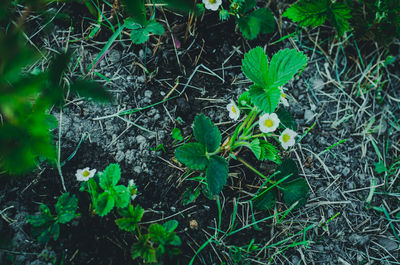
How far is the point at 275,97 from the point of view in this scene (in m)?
1.39

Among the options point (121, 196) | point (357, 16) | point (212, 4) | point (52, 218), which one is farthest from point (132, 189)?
point (357, 16)

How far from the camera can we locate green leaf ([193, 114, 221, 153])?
1476 mm

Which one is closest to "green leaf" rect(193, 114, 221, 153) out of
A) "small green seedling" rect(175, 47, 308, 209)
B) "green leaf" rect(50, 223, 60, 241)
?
"small green seedling" rect(175, 47, 308, 209)

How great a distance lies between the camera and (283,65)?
1.47 meters

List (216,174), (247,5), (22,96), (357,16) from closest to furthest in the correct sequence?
(22,96), (216,174), (247,5), (357,16)

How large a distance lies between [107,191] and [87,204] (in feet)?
0.54

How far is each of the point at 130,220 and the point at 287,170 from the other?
84 centimetres

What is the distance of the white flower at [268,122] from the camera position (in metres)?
1.50

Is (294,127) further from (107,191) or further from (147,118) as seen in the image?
(107,191)

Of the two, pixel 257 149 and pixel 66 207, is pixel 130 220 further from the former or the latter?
pixel 257 149

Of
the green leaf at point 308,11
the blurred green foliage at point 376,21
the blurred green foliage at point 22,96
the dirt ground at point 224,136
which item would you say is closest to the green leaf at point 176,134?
the dirt ground at point 224,136

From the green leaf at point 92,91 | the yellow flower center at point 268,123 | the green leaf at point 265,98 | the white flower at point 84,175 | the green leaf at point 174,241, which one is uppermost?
the green leaf at point 92,91

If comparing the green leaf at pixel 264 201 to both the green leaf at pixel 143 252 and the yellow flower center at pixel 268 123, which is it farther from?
the green leaf at pixel 143 252

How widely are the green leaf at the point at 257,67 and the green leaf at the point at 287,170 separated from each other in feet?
1.43
